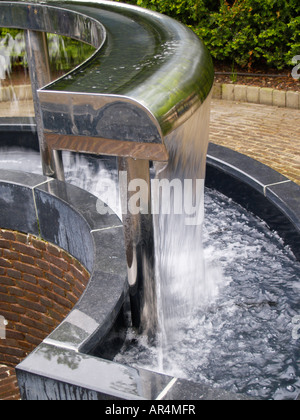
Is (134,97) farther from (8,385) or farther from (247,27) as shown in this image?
(247,27)

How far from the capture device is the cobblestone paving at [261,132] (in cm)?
533

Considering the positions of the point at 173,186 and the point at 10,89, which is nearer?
the point at 173,186

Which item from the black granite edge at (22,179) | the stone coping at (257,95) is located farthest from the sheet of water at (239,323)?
the stone coping at (257,95)

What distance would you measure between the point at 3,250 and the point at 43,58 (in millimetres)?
1512

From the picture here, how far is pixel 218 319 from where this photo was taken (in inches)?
120

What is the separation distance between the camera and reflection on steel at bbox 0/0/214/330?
189 cm

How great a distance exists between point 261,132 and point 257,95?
1.33 m

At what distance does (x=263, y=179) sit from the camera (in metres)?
4.11

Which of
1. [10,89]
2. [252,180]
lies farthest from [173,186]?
[10,89]

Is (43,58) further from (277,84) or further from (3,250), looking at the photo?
(277,84)

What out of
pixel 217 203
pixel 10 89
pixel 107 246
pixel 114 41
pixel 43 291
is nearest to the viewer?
pixel 114 41

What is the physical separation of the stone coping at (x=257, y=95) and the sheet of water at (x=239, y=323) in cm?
339
